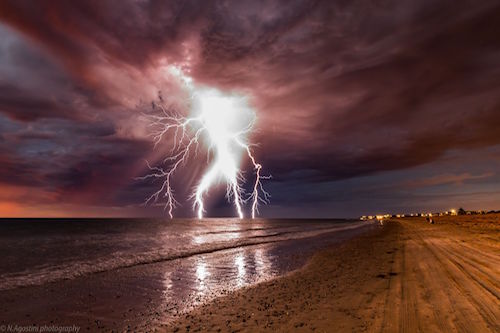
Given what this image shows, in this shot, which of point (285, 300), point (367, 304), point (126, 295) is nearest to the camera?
point (367, 304)

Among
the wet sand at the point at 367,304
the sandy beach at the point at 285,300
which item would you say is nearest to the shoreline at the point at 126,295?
the sandy beach at the point at 285,300

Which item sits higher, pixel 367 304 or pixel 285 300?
pixel 367 304

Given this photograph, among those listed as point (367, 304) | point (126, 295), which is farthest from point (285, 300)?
point (126, 295)

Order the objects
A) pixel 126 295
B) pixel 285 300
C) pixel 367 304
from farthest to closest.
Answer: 1. pixel 126 295
2. pixel 285 300
3. pixel 367 304

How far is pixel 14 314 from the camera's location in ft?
32.8

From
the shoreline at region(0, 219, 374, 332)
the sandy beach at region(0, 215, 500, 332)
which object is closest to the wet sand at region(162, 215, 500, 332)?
the sandy beach at region(0, 215, 500, 332)

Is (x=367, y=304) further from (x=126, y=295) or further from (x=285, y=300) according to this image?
(x=126, y=295)

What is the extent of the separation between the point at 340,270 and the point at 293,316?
8335 millimetres


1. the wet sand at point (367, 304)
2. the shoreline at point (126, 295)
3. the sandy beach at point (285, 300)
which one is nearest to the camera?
the wet sand at point (367, 304)

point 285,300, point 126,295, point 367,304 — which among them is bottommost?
point 126,295

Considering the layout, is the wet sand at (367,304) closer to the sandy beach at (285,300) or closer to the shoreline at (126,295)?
the sandy beach at (285,300)

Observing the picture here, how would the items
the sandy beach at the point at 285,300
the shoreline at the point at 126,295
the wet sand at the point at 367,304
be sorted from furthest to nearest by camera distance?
the shoreline at the point at 126,295 → the sandy beach at the point at 285,300 → the wet sand at the point at 367,304

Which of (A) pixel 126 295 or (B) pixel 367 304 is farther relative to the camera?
(A) pixel 126 295

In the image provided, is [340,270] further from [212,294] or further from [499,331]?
[499,331]
